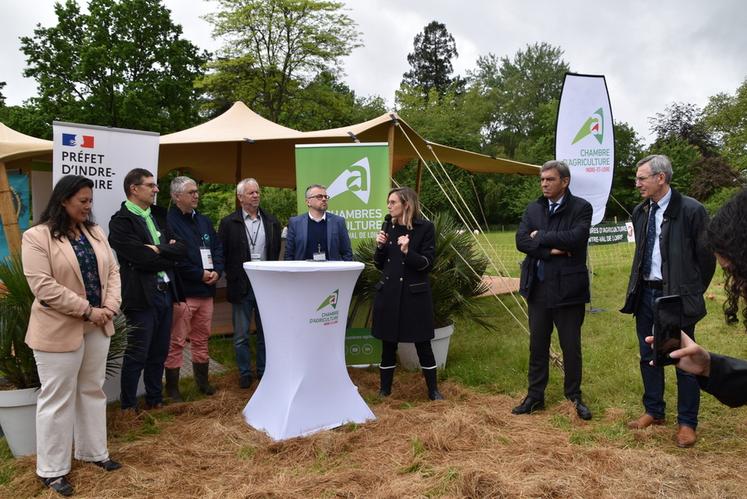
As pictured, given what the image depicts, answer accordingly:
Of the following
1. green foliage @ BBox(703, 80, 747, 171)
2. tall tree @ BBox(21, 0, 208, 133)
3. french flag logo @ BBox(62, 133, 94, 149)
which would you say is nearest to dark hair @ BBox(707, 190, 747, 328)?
french flag logo @ BBox(62, 133, 94, 149)

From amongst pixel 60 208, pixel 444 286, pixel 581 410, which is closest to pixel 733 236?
pixel 581 410

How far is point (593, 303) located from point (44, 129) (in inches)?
800

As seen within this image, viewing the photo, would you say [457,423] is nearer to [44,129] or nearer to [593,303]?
[593,303]

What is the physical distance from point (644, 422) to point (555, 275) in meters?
1.04

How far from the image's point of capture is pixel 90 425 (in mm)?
3014

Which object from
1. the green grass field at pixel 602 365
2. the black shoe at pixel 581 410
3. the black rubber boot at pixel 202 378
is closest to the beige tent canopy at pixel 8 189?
the black rubber boot at pixel 202 378

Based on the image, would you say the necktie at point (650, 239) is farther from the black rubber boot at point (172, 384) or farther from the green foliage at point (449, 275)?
the black rubber boot at point (172, 384)

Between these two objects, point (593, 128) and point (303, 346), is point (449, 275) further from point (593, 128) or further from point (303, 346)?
point (593, 128)

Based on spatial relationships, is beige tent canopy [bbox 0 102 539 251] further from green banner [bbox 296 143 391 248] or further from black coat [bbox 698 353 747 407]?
black coat [bbox 698 353 747 407]

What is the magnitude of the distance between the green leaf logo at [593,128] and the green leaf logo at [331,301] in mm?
4169

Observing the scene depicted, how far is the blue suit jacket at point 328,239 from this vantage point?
4.57 m

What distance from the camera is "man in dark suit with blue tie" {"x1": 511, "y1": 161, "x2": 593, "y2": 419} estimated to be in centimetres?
365

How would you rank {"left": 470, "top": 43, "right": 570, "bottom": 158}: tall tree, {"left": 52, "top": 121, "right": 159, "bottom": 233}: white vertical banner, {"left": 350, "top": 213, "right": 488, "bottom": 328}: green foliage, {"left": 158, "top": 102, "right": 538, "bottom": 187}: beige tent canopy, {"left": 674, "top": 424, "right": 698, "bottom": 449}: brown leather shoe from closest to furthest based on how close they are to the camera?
{"left": 674, "top": 424, "right": 698, "bottom": 449}: brown leather shoe
{"left": 52, "top": 121, "right": 159, "bottom": 233}: white vertical banner
{"left": 350, "top": 213, "right": 488, "bottom": 328}: green foliage
{"left": 158, "top": 102, "right": 538, "bottom": 187}: beige tent canopy
{"left": 470, "top": 43, "right": 570, "bottom": 158}: tall tree

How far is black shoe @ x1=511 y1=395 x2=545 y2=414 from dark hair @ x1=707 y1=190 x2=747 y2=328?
252 centimetres
